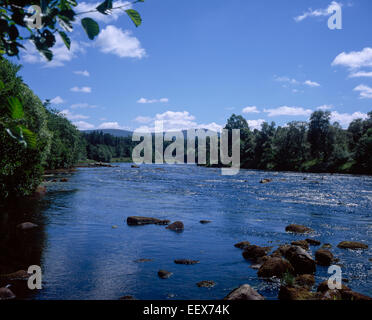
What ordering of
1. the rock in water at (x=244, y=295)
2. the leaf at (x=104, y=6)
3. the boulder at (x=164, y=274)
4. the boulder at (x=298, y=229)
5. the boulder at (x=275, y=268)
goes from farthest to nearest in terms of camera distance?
the boulder at (x=298, y=229), the boulder at (x=275, y=268), the boulder at (x=164, y=274), the rock in water at (x=244, y=295), the leaf at (x=104, y=6)

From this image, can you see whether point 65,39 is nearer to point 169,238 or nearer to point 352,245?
point 169,238

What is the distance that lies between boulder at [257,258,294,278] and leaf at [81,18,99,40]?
13.8m

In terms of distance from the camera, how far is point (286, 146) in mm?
103500

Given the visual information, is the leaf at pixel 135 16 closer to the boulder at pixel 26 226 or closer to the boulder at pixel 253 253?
the boulder at pixel 253 253

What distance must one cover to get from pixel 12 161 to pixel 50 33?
28613mm

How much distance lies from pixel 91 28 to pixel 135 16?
1.28 ft

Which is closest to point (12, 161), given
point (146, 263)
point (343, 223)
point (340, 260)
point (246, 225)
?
point (146, 263)

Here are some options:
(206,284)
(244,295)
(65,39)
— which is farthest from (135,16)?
(206,284)

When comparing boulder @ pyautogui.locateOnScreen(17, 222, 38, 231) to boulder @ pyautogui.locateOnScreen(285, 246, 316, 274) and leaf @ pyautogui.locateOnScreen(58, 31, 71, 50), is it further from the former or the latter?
leaf @ pyautogui.locateOnScreen(58, 31, 71, 50)

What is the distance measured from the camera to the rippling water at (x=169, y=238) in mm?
12484

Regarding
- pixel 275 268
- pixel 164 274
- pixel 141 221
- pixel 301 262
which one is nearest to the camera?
pixel 164 274

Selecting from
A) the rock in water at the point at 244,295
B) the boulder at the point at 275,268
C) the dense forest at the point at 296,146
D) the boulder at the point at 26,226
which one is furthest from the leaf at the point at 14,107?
the dense forest at the point at 296,146

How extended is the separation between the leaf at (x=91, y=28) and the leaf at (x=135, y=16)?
1.00 feet

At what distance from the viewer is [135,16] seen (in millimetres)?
2309
